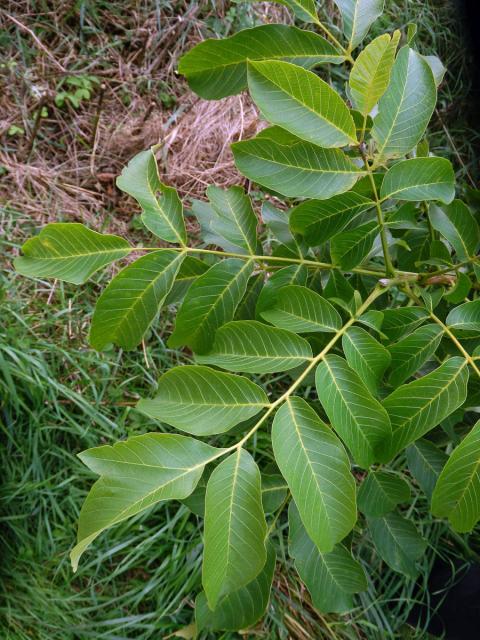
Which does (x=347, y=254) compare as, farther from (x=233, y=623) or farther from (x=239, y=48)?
(x=233, y=623)

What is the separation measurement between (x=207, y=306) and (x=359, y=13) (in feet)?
1.45

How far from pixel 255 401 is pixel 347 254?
10.0 inches

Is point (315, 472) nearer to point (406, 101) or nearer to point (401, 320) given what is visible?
point (401, 320)

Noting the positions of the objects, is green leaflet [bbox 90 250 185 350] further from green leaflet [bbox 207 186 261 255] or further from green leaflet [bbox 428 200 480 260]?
green leaflet [bbox 428 200 480 260]

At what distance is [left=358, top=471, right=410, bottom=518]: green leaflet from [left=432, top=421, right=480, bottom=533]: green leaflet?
0.19 metres

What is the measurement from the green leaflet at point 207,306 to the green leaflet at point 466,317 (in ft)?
0.93

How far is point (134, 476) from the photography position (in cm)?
63

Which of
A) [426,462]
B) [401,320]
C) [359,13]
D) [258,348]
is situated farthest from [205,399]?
[359,13]

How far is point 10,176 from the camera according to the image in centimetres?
185

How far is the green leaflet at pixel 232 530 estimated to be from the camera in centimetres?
59

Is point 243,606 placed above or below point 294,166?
below

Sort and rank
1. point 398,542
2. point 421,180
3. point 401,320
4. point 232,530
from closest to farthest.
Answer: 1. point 232,530
2. point 421,180
3. point 401,320
4. point 398,542

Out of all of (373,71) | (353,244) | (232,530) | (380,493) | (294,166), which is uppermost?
(373,71)

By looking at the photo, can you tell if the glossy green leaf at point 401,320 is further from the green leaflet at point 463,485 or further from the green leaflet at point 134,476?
the green leaflet at point 134,476
